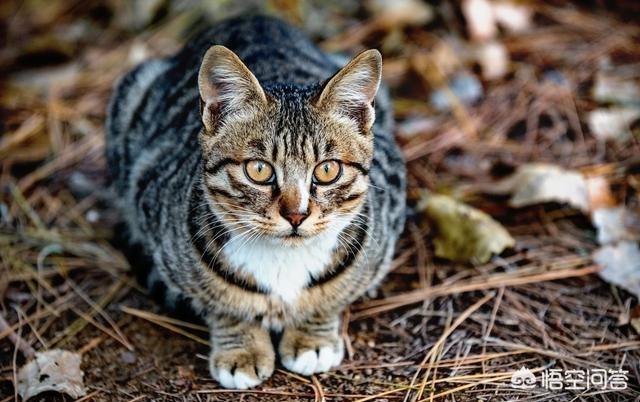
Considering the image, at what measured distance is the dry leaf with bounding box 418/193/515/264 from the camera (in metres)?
3.07

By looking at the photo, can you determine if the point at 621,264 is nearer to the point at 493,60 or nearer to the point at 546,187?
the point at 546,187

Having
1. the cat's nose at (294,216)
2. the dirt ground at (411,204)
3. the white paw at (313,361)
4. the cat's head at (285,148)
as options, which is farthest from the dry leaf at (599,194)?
the cat's nose at (294,216)

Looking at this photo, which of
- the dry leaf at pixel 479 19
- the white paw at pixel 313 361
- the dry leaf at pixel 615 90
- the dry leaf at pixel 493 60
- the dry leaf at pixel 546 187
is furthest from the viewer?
the dry leaf at pixel 479 19

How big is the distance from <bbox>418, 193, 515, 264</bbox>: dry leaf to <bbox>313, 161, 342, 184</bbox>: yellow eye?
949 millimetres

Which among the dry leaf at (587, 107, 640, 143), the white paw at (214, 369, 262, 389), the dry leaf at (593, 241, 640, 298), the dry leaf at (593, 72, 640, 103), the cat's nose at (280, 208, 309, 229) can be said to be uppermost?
the cat's nose at (280, 208, 309, 229)

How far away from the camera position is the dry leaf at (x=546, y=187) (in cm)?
324

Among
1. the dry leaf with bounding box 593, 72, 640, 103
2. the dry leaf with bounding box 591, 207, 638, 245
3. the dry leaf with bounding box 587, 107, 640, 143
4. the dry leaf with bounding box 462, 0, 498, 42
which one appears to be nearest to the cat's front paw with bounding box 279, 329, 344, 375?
the dry leaf with bounding box 591, 207, 638, 245

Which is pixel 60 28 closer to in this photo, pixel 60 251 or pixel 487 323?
pixel 60 251

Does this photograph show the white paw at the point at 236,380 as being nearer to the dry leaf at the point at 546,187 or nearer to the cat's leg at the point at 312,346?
the cat's leg at the point at 312,346

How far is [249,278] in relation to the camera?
2.56m

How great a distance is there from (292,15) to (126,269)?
81.4 inches

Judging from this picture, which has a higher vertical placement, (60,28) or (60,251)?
(60,28)

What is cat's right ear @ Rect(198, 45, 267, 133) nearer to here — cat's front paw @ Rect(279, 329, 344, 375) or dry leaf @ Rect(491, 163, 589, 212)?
cat's front paw @ Rect(279, 329, 344, 375)

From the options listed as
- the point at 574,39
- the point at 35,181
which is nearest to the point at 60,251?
the point at 35,181
